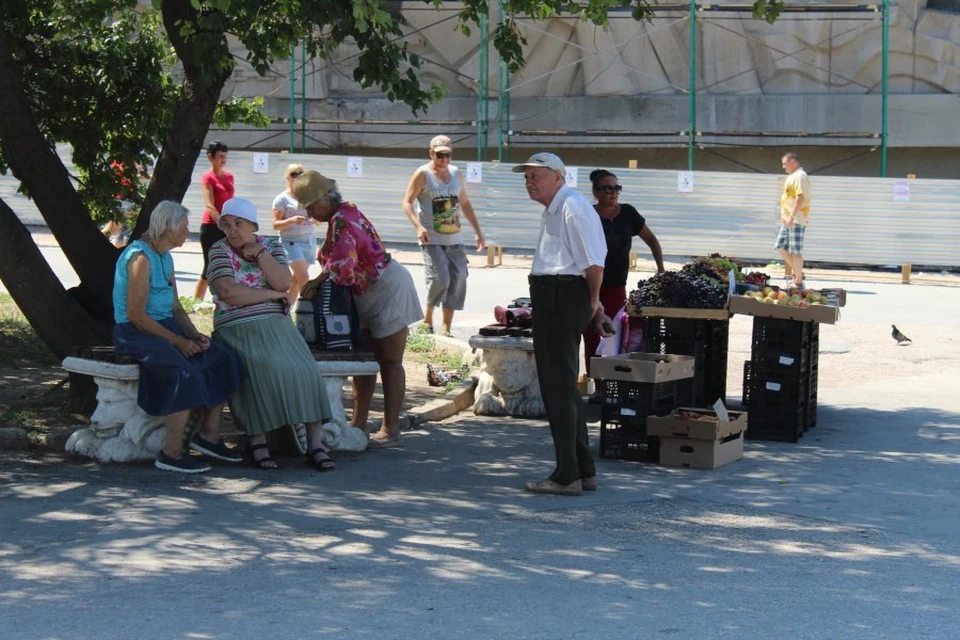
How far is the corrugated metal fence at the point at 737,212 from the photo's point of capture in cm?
2265

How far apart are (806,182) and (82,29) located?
11.4m

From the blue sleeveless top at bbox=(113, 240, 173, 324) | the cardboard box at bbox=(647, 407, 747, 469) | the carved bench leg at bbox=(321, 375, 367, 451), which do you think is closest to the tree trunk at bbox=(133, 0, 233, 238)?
the blue sleeveless top at bbox=(113, 240, 173, 324)

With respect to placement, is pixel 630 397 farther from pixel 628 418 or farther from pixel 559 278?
pixel 559 278

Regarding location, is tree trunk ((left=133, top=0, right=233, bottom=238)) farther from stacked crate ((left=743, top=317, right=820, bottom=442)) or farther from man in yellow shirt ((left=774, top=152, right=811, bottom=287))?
man in yellow shirt ((left=774, top=152, right=811, bottom=287))

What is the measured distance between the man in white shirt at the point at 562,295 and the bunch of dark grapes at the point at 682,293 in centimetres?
186

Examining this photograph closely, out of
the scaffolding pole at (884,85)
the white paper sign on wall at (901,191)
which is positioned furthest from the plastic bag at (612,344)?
the scaffolding pole at (884,85)

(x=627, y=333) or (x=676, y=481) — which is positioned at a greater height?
(x=627, y=333)

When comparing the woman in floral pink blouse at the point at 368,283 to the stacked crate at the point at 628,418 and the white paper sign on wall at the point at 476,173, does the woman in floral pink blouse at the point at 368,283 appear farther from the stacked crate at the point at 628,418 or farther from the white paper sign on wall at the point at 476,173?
the white paper sign on wall at the point at 476,173

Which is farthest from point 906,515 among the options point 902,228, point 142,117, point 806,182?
point 902,228

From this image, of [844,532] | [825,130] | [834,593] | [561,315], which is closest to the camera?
[834,593]

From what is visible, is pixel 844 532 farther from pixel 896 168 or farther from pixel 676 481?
pixel 896 168

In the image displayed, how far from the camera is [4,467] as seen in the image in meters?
8.07

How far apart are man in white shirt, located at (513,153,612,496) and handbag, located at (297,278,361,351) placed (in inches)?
64.7

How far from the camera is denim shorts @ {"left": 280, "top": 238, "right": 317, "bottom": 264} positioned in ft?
46.4
